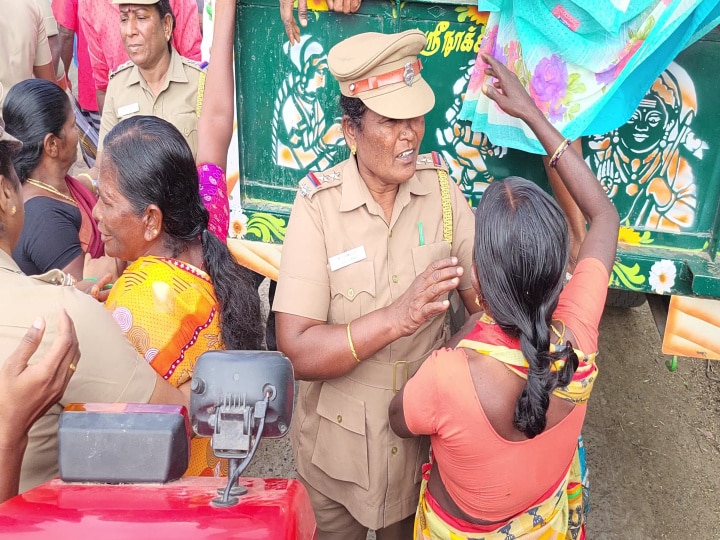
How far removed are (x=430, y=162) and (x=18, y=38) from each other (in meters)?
3.11

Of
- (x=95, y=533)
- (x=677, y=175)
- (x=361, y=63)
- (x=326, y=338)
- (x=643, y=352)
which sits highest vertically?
(x=361, y=63)

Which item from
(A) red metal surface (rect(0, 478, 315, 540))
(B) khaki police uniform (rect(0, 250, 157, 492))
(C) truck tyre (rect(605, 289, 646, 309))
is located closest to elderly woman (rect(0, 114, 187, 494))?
(B) khaki police uniform (rect(0, 250, 157, 492))

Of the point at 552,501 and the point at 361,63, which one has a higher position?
the point at 361,63

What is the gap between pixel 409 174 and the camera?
2.02 meters

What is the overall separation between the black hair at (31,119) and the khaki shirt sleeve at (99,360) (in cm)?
140

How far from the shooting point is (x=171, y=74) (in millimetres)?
3494

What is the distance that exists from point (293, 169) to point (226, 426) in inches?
64.5

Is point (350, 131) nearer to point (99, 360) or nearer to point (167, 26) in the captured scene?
point (99, 360)

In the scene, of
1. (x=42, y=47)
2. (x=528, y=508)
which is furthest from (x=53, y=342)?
(x=42, y=47)

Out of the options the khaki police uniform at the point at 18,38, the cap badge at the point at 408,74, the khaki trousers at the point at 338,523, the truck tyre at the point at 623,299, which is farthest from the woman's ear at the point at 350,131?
the khaki police uniform at the point at 18,38

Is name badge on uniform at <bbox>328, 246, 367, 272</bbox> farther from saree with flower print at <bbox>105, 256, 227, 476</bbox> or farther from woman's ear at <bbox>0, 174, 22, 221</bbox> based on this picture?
woman's ear at <bbox>0, 174, 22, 221</bbox>

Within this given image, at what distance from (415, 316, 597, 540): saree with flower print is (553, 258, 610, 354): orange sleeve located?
63 mm

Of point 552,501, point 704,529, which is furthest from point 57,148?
point 704,529

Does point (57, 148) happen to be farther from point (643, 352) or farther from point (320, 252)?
point (643, 352)
